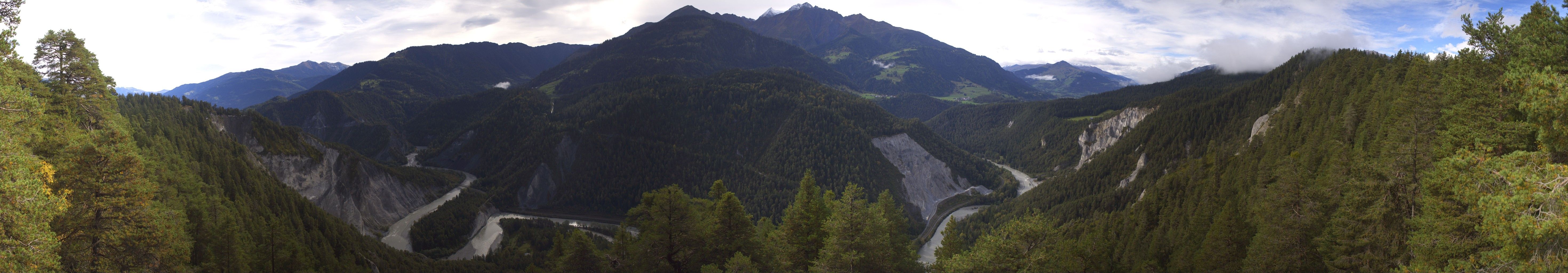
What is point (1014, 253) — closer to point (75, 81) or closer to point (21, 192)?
point (21, 192)

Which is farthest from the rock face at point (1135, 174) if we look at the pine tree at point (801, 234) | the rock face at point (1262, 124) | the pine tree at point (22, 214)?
the pine tree at point (22, 214)

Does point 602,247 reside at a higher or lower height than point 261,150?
lower

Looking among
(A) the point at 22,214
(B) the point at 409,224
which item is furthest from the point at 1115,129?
(A) the point at 22,214

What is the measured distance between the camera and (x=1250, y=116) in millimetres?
102625

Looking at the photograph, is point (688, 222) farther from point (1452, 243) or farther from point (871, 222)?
point (1452, 243)

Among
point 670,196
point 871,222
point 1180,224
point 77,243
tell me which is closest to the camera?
point 77,243

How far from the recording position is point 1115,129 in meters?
192

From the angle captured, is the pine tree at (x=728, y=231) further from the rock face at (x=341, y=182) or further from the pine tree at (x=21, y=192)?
the rock face at (x=341, y=182)

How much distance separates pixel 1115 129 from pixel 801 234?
187803mm

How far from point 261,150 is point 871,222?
13009 centimetres

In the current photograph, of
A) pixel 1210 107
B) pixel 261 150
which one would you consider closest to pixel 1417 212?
pixel 1210 107

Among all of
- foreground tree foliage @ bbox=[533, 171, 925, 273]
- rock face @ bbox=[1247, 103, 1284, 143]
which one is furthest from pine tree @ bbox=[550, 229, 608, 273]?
rock face @ bbox=[1247, 103, 1284, 143]

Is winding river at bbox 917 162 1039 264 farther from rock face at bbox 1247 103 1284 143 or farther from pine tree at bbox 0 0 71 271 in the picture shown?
pine tree at bbox 0 0 71 271

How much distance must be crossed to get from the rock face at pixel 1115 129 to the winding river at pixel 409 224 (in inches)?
7022
